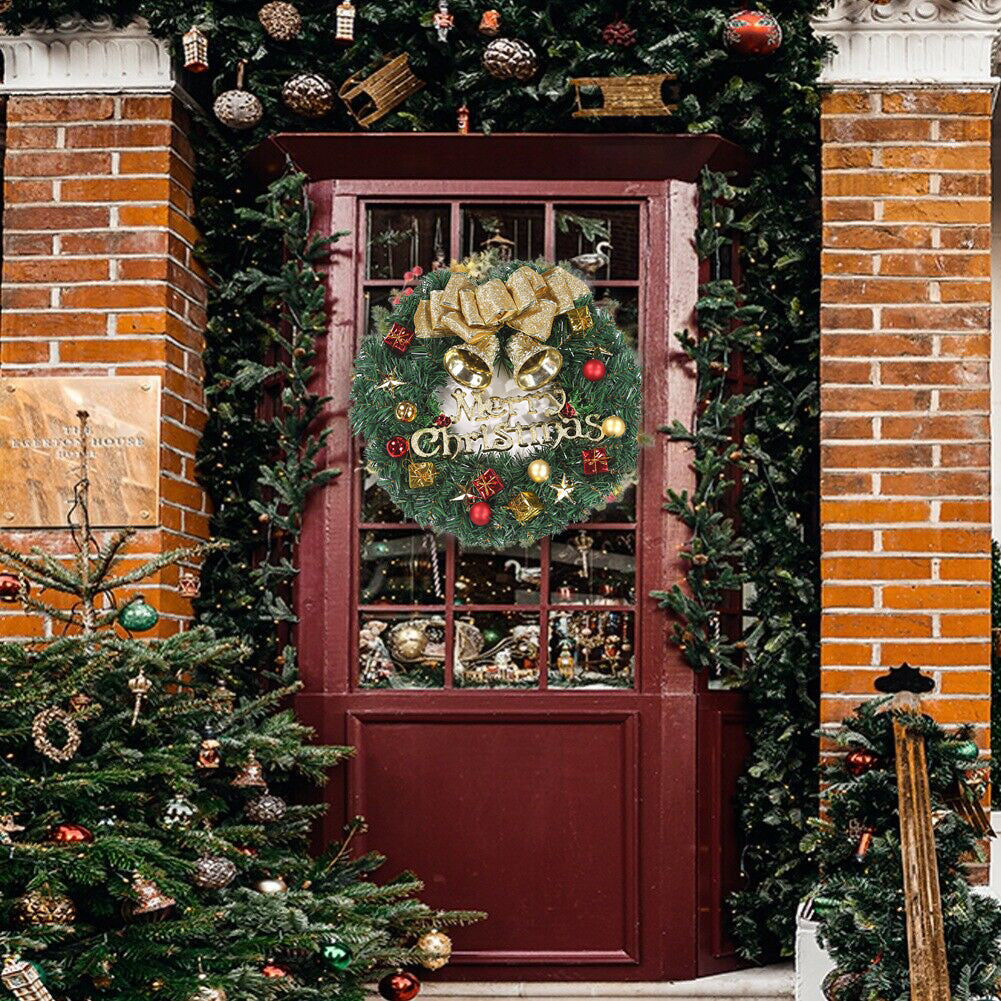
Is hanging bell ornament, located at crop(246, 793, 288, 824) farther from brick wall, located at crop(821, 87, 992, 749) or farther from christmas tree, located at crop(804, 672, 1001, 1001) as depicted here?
brick wall, located at crop(821, 87, 992, 749)

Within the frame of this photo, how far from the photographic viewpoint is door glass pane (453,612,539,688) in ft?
19.3

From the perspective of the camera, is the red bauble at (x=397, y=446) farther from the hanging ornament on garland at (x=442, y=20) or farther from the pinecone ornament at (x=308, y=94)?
the hanging ornament on garland at (x=442, y=20)

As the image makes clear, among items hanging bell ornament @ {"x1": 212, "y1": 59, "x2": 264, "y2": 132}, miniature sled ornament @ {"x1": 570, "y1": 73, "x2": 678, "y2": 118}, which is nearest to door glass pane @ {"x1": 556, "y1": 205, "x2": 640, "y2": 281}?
miniature sled ornament @ {"x1": 570, "y1": 73, "x2": 678, "y2": 118}

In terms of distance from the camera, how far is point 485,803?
584cm

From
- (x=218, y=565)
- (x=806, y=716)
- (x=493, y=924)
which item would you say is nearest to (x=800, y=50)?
(x=806, y=716)

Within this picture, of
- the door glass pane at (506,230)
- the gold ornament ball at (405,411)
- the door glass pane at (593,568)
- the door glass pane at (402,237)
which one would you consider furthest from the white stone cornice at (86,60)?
the door glass pane at (593,568)

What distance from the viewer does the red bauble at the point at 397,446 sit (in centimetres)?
583

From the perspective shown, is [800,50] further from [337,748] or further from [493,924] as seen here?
[493,924]

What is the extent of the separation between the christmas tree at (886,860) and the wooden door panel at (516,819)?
2.40 feet

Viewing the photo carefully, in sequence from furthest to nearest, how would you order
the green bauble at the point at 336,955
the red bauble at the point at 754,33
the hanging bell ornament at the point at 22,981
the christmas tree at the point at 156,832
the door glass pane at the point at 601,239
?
the door glass pane at the point at 601,239 < the red bauble at the point at 754,33 < the green bauble at the point at 336,955 < the christmas tree at the point at 156,832 < the hanging bell ornament at the point at 22,981

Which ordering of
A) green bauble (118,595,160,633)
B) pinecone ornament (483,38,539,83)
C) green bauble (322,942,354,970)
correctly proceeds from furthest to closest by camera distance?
pinecone ornament (483,38,539,83)
green bauble (118,595,160,633)
green bauble (322,942,354,970)

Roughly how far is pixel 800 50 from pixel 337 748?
9.33ft

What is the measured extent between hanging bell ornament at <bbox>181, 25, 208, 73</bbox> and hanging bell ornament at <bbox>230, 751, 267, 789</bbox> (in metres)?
2.36

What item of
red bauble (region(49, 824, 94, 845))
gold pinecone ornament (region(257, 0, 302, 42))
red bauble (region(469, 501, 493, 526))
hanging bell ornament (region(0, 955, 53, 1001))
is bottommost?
hanging bell ornament (region(0, 955, 53, 1001))
